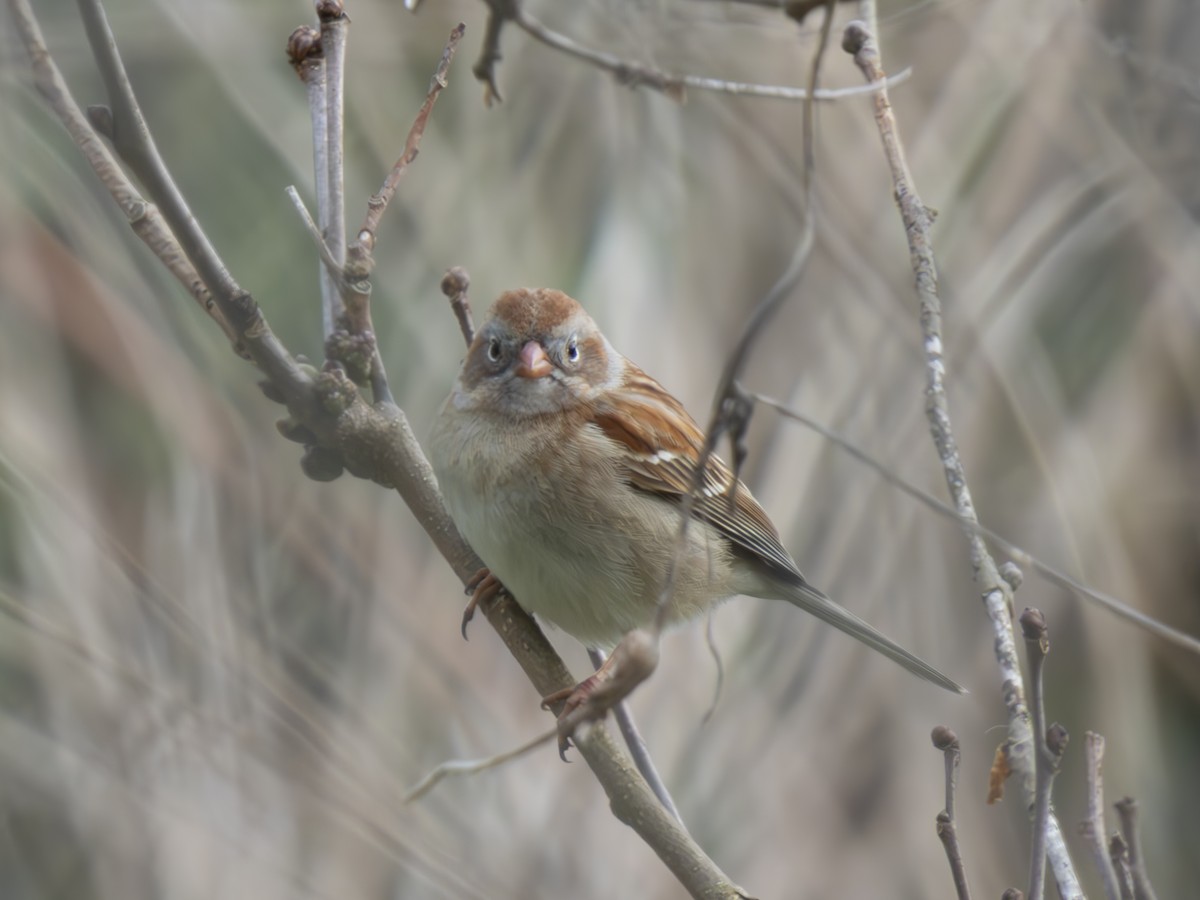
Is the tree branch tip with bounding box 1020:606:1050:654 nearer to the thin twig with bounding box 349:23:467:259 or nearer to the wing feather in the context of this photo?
the thin twig with bounding box 349:23:467:259

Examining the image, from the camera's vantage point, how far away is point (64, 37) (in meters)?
3.08

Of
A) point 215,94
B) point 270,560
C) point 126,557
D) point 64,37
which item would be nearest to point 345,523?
point 270,560

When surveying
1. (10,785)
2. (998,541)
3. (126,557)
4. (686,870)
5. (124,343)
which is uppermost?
(998,541)

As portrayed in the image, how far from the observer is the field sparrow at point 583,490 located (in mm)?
2240

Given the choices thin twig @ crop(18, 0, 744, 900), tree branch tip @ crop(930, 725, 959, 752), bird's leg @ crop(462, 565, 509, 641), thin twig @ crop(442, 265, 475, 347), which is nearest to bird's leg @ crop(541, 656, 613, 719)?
thin twig @ crop(18, 0, 744, 900)

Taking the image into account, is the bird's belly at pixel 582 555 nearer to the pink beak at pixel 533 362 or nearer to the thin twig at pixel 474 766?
the pink beak at pixel 533 362

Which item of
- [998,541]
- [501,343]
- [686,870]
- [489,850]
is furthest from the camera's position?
[489,850]

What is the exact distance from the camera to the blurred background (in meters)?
2.78

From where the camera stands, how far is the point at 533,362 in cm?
240

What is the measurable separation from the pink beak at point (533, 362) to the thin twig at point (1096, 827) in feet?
4.40

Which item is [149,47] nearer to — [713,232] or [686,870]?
[713,232]

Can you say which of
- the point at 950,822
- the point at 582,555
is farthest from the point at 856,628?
the point at 950,822

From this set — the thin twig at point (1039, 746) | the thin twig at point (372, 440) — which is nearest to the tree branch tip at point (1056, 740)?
the thin twig at point (1039, 746)

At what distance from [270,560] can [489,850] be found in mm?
901
